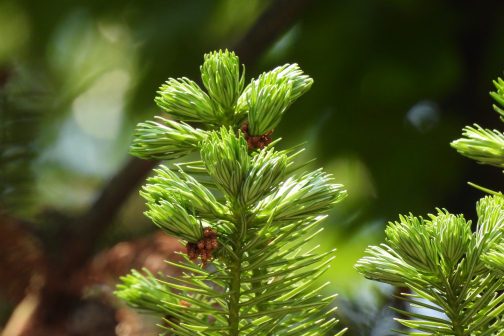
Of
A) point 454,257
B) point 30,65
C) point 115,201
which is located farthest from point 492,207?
point 30,65

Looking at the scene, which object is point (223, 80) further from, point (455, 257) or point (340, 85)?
point (340, 85)

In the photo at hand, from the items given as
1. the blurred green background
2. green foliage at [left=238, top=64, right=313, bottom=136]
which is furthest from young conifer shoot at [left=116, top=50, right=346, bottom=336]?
the blurred green background

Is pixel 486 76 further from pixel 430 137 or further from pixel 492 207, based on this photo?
pixel 492 207

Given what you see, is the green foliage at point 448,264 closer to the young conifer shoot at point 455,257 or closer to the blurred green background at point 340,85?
the young conifer shoot at point 455,257

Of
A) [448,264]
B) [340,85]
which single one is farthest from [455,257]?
[340,85]

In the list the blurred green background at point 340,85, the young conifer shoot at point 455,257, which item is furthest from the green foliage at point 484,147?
the blurred green background at point 340,85

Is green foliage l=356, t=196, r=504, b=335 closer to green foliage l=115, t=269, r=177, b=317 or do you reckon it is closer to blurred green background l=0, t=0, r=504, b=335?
green foliage l=115, t=269, r=177, b=317
